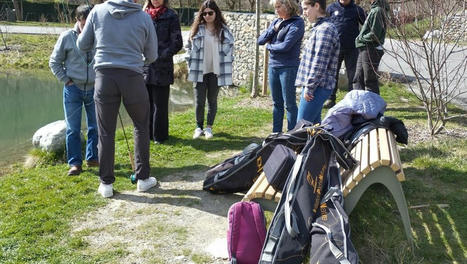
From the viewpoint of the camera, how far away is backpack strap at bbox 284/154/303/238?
289 centimetres

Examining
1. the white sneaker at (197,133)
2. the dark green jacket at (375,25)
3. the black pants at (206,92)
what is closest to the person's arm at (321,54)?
the black pants at (206,92)

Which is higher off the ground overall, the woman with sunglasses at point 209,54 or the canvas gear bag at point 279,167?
the woman with sunglasses at point 209,54

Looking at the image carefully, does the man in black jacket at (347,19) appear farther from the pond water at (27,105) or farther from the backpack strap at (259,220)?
A: the pond water at (27,105)

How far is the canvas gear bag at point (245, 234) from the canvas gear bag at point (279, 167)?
0.26m

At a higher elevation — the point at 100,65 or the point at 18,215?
the point at 100,65

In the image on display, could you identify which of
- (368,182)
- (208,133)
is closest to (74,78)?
(208,133)

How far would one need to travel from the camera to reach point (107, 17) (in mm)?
3945

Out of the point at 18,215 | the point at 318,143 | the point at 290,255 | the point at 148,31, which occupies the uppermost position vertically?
the point at 148,31

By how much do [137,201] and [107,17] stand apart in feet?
5.38

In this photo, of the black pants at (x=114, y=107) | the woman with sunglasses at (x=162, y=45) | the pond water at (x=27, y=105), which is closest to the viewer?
the black pants at (x=114, y=107)

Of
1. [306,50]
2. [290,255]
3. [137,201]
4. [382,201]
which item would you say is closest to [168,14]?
[306,50]

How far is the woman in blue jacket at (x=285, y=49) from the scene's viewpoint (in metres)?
5.12

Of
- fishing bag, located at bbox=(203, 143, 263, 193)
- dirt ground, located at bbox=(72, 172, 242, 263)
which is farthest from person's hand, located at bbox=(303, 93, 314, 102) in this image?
dirt ground, located at bbox=(72, 172, 242, 263)

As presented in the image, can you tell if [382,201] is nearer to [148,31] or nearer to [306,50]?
[306,50]
